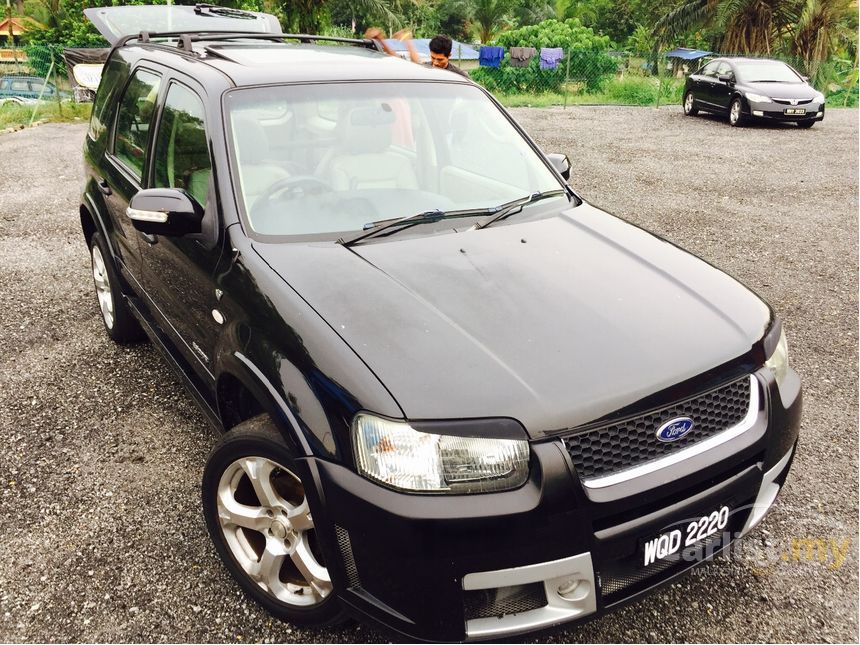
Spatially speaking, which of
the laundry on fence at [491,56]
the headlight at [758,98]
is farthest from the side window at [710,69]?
the laundry on fence at [491,56]

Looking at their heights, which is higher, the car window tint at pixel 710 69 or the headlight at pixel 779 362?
the car window tint at pixel 710 69

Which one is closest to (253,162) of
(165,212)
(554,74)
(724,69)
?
(165,212)

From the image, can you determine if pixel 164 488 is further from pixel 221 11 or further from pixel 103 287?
pixel 221 11

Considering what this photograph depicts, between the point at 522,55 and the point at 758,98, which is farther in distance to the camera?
the point at 522,55

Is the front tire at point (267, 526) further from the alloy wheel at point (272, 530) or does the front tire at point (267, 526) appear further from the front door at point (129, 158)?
the front door at point (129, 158)

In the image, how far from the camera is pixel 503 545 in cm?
187

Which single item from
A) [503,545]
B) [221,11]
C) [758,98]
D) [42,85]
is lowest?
[503,545]

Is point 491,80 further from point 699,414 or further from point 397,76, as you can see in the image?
point 699,414

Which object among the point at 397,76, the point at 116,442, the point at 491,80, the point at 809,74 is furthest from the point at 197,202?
the point at 809,74

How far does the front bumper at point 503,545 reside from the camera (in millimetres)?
1867

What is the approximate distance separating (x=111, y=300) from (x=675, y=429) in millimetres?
3484

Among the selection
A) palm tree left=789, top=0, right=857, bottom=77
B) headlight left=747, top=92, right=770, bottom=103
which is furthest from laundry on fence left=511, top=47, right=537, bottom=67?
headlight left=747, top=92, right=770, bottom=103

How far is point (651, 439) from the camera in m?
2.05

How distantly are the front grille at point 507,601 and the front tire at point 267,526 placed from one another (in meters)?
0.44
